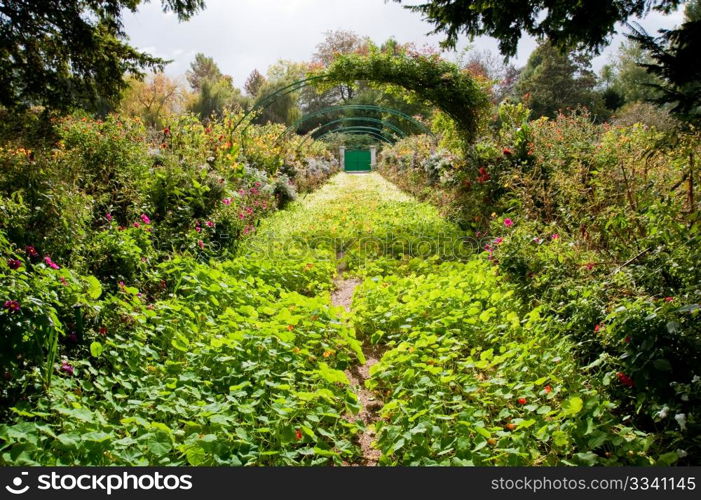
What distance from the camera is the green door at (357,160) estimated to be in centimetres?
4166

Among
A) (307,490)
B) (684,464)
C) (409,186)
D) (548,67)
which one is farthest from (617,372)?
(548,67)

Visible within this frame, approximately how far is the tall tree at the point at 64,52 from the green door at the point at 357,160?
34.9 m

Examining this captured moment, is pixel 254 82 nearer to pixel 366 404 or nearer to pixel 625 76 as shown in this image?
pixel 625 76

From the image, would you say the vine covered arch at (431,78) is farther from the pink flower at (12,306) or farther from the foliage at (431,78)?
the pink flower at (12,306)

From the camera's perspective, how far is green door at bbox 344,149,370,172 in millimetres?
41656

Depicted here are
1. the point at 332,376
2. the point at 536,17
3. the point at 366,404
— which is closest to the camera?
the point at 332,376

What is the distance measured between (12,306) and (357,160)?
40.6 m

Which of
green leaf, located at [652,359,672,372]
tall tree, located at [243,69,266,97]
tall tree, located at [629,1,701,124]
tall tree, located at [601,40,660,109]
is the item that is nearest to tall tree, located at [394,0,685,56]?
tall tree, located at [629,1,701,124]

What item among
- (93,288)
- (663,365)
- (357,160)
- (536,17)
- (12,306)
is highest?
(357,160)

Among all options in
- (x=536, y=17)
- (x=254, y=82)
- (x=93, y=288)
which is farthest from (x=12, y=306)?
(x=254, y=82)

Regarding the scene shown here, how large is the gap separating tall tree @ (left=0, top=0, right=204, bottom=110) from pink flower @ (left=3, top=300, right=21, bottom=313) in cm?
528

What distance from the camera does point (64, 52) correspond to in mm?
6680

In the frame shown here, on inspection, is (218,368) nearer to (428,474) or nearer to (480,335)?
(428,474)

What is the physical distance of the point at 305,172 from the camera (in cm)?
1775
